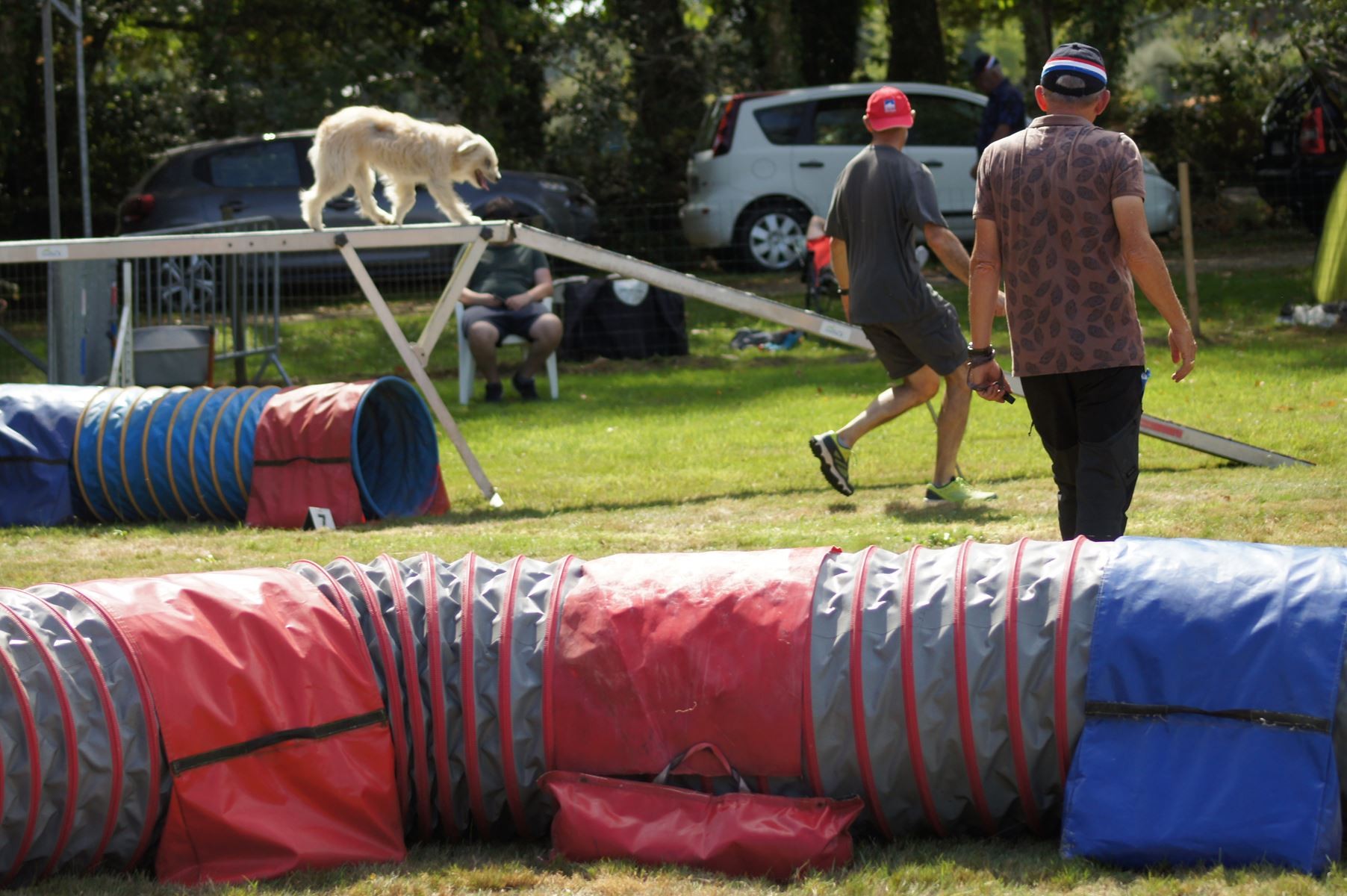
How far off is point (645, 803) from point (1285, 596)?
1693 millimetres

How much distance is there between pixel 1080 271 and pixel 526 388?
741cm

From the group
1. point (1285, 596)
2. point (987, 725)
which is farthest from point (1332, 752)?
point (987, 725)

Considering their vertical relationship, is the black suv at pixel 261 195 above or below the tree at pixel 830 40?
below

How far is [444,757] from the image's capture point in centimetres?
409

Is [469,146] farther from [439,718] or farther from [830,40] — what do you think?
[830,40]

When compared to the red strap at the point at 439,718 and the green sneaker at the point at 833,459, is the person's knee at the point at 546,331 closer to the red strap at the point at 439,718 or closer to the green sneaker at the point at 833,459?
the green sneaker at the point at 833,459

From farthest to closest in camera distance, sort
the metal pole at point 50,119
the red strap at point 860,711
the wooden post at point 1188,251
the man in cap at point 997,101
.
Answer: the man in cap at point 997,101
the metal pole at point 50,119
the wooden post at point 1188,251
the red strap at point 860,711

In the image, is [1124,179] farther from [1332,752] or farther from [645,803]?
[645,803]

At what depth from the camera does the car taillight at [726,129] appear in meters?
16.8

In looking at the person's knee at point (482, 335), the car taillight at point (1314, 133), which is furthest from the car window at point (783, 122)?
the person's knee at point (482, 335)

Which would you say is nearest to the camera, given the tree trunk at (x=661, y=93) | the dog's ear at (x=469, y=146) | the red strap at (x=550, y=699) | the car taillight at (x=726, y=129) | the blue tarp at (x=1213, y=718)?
the blue tarp at (x=1213, y=718)

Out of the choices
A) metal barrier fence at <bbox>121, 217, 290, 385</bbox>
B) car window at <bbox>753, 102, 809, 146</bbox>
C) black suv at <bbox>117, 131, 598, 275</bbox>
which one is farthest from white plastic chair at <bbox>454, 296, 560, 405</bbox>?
car window at <bbox>753, 102, 809, 146</bbox>

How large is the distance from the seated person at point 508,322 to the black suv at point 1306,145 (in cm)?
908

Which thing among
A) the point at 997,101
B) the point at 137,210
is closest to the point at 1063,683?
the point at 997,101
